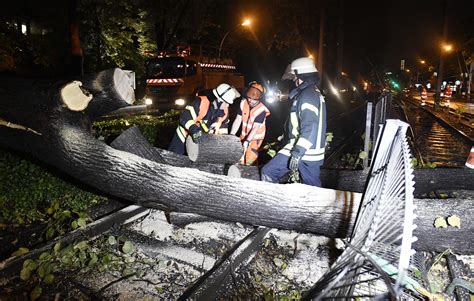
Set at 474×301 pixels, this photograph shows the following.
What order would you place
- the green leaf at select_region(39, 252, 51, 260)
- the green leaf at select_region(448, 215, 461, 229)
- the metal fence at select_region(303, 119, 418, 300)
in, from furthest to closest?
the green leaf at select_region(39, 252, 51, 260), the green leaf at select_region(448, 215, 461, 229), the metal fence at select_region(303, 119, 418, 300)

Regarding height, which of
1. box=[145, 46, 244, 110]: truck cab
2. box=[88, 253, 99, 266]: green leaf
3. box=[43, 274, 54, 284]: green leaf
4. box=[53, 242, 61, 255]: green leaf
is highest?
box=[145, 46, 244, 110]: truck cab

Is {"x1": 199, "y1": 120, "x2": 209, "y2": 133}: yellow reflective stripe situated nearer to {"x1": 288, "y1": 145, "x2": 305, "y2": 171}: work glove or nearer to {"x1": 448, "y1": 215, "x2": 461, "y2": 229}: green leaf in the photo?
{"x1": 288, "y1": 145, "x2": 305, "y2": 171}: work glove

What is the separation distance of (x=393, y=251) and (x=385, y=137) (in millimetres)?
1072

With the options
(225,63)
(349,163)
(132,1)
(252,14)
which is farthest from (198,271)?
(252,14)

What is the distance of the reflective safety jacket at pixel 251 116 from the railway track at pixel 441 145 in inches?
151

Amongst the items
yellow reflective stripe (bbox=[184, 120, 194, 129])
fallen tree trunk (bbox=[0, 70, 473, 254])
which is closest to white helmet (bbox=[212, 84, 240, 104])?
yellow reflective stripe (bbox=[184, 120, 194, 129])

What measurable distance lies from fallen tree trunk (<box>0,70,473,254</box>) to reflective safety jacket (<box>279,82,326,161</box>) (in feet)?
2.04

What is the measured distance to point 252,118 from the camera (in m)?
5.03

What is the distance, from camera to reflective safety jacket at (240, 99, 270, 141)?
499cm

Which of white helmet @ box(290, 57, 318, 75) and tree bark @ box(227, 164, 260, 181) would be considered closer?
white helmet @ box(290, 57, 318, 75)

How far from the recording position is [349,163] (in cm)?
693

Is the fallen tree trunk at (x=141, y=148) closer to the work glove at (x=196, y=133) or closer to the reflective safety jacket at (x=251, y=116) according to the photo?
the work glove at (x=196, y=133)

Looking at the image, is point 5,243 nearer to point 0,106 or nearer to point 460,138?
point 0,106

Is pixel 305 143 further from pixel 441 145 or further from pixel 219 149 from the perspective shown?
pixel 441 145
